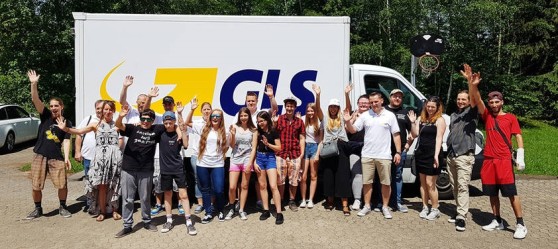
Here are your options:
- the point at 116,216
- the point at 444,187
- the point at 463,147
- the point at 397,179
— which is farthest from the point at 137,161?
the point at 444,187

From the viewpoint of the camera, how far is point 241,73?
7113mm

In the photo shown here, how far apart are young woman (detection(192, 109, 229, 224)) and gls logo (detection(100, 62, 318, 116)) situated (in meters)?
0.85

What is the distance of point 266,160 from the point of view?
6461 mm

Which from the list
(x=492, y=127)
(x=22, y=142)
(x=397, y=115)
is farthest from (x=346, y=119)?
(x=22, y=142)

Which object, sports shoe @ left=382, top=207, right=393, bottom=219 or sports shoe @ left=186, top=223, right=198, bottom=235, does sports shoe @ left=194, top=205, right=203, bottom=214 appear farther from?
sports shoe @ left=382, top=207, right=393, bottom=219

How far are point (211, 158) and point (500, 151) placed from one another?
383cm

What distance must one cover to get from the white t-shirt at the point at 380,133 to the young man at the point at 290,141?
3.09ft

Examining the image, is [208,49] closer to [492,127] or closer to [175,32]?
[175,32]

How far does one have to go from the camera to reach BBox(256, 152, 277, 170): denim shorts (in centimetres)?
645

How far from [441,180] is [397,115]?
5.99 ft

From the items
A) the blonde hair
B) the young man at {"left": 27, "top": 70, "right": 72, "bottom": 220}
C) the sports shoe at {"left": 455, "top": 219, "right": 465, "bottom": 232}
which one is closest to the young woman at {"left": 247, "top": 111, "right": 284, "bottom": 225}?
the blonde hair

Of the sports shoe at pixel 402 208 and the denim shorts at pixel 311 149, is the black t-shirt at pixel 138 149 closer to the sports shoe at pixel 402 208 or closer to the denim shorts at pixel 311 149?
the denim shorts at pixel 311 149

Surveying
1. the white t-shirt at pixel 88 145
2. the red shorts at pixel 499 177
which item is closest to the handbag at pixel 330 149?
the red shorts at pixel 499 177

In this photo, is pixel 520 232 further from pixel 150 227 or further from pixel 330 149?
pixel 150 227
